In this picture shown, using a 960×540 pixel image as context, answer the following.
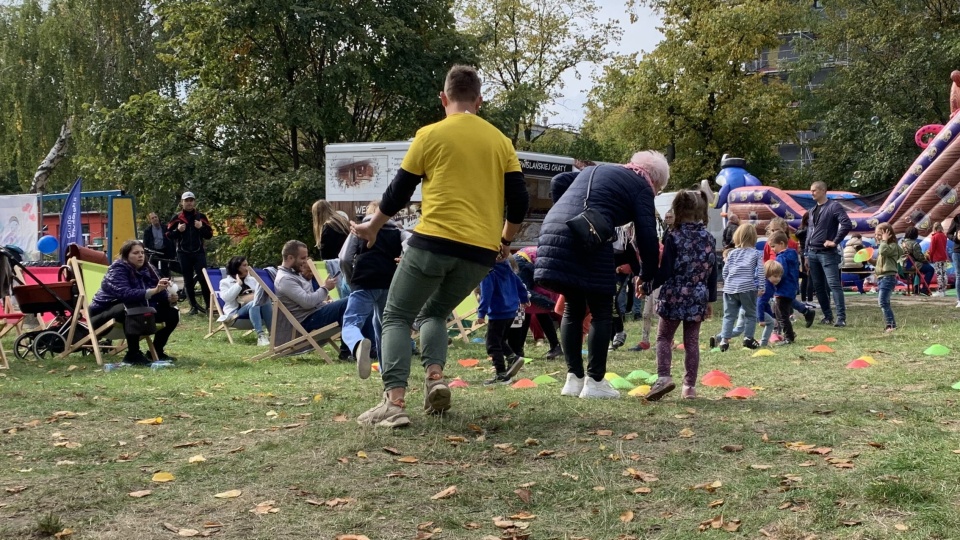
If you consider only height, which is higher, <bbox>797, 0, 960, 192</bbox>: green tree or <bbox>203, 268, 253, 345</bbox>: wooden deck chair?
<bbox>797, 0, 960, 192</bbox>: green tree

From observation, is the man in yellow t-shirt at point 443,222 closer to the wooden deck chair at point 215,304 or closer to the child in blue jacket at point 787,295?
the child in blue jacket at point 787,295

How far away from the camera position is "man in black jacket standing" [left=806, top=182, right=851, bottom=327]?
41.8 feet

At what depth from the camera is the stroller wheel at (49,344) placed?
36.9 feet

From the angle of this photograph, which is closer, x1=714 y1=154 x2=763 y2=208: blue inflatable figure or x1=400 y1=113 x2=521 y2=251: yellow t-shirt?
x1=400 y1=113 x2=521 y2=251: yellow t-shirt

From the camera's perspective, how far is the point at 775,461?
4770 millimetres

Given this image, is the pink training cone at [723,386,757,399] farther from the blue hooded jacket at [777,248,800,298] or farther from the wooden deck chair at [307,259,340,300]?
the wooden deck chair at [307,259,340,300]

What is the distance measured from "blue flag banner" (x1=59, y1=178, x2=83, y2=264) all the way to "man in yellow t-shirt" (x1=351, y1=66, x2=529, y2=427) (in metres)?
14.8

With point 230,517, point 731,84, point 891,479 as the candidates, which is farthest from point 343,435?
point 731,84

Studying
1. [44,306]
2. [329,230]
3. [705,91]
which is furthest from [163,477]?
[705,91]

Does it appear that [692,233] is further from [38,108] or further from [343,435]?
[38,108]

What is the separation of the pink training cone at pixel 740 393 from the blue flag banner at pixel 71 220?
15.0m

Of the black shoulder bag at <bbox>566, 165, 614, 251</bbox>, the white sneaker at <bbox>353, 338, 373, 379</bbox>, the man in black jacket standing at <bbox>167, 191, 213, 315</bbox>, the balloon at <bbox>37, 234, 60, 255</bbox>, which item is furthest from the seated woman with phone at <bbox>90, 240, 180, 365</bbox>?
the balloon at <bbox>37, 234, 60, 255</bbox>

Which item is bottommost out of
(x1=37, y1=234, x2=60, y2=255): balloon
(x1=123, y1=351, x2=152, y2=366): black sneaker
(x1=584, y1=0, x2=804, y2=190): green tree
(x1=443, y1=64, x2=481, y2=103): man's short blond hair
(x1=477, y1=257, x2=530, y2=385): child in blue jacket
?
(x1=123, y1=351, x2=152, y2=366): black sneaker

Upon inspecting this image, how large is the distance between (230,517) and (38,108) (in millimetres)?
32170
